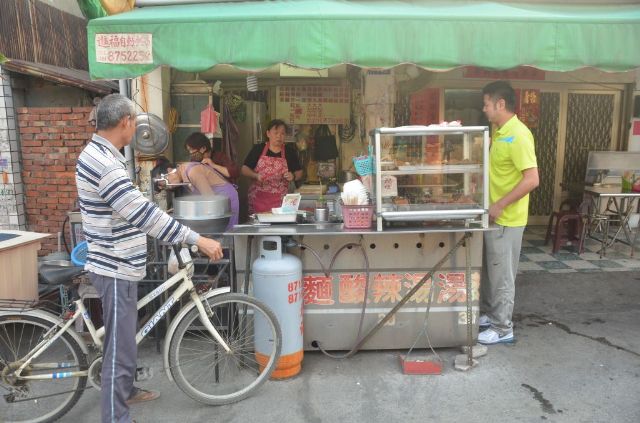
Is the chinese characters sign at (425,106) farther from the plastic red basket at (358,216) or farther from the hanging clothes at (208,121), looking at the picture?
the plastic red basket at (358,216)

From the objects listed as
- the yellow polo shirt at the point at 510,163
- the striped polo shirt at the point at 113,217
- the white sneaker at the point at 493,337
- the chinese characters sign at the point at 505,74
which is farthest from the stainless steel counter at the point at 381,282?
the chinese characters sign at the point at 505,74

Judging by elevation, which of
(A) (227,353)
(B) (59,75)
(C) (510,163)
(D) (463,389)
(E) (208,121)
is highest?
(B) (59,75)

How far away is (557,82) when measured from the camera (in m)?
7.87

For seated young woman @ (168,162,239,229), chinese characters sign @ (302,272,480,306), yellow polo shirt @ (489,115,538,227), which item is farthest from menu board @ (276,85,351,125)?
chinese characters sign @ (302,272,480,306)

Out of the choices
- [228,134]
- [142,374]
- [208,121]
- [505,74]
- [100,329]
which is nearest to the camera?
[100,329]

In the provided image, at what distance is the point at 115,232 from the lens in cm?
266

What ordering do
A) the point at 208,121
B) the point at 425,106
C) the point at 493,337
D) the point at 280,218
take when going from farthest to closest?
the point at 425,106
the point at 208,121
the point at 493,337
the point at 280,218

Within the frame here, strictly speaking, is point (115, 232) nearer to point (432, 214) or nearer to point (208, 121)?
point (432, 214)

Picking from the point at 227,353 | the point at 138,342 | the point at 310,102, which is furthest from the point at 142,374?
the point at 310,102

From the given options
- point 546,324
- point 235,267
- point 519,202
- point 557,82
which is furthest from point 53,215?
point 557,82

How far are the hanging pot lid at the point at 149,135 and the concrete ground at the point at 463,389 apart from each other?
5.93ft

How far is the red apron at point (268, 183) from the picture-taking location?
A: 5.60 metres

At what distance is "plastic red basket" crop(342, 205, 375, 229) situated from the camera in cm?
359

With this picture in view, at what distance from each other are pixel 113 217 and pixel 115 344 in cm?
71
